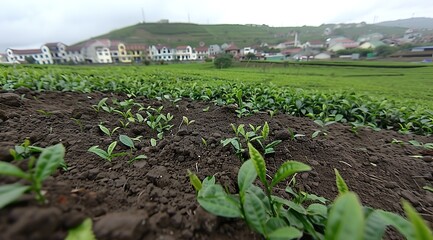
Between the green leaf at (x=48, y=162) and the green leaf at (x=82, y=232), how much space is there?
0.57ft

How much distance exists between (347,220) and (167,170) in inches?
37.3

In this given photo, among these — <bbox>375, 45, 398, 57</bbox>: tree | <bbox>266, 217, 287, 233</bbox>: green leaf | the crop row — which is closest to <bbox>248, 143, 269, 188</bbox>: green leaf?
<bbox>266, 217, 287, 233</bbox>: green leaf

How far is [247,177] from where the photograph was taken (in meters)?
0.83

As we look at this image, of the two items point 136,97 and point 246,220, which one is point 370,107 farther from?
point 136,97

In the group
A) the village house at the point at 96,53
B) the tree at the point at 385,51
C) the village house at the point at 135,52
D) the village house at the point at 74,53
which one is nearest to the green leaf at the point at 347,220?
the tree at the point at 385,51

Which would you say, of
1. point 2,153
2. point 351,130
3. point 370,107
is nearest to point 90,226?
point 2,153

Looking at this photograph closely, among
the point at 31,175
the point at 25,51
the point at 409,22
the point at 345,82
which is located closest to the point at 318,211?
the point at 31,175

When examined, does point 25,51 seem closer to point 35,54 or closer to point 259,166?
point 35,54

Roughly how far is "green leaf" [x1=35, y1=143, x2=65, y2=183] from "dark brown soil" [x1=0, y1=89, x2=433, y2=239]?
7cm

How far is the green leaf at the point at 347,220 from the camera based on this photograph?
0.48 meters

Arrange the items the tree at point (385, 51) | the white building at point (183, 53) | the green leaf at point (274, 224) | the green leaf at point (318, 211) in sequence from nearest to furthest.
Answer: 1. the green leaf at point (274, 224)
2. the green leaf at point (318, 211)
3. the tree at point (385, 51)
4. the white building at point (183, 53)

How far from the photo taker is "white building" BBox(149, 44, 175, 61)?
175ft

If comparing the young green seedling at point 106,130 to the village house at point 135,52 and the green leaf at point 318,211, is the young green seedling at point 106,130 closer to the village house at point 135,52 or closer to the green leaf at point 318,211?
the green leaf at point 318,211

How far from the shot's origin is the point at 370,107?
2.83 metres
